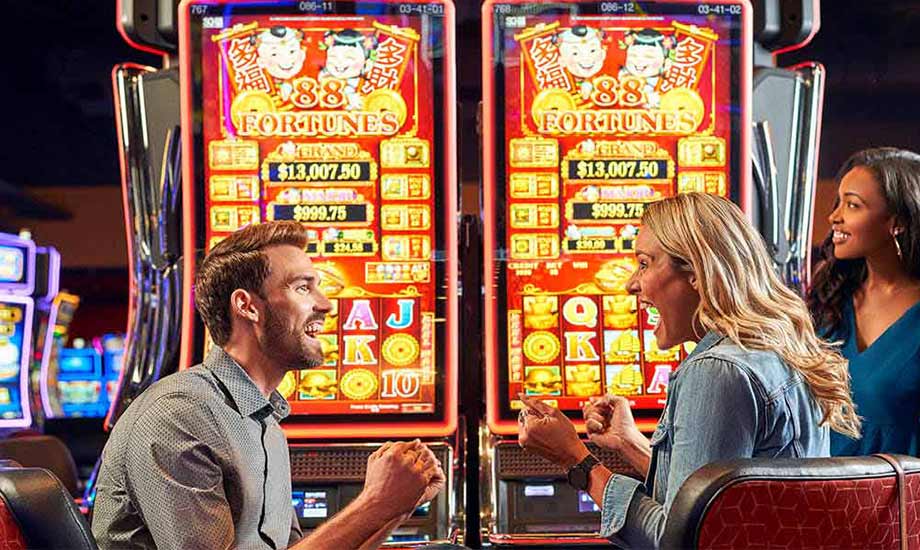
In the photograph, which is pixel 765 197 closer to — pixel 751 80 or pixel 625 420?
pixel 751 80

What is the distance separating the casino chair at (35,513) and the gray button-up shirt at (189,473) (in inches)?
14.3

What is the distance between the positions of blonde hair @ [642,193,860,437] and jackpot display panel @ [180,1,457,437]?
5.12 ft

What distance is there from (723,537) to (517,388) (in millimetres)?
2015

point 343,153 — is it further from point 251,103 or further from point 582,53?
point 582,53

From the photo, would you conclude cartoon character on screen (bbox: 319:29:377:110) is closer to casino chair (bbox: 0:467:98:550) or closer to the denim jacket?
the denim jacket

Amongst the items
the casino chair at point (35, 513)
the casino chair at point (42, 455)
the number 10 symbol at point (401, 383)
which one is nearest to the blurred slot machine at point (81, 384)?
the casino chair at point (42, 455)

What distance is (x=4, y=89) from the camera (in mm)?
6043

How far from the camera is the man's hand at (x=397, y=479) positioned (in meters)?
1.98

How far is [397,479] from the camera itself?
6.51ft

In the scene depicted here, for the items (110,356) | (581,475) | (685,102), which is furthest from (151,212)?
(110,356)

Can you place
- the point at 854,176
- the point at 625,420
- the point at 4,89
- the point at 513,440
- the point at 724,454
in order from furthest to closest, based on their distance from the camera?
the point at 4,89, the point at 513,440, the point at 854,176, the point at 625,420, the point at 724,454

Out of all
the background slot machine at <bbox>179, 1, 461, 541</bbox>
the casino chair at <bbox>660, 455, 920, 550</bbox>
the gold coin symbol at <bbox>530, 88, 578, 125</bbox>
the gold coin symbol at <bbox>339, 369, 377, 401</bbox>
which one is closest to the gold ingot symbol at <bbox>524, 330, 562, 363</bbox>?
the background slot machine at <bbox>179, 1, 461, 541</bbox>

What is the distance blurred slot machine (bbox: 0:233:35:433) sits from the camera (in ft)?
18.6

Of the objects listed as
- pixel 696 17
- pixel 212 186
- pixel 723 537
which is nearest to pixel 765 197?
pixel 696 17
